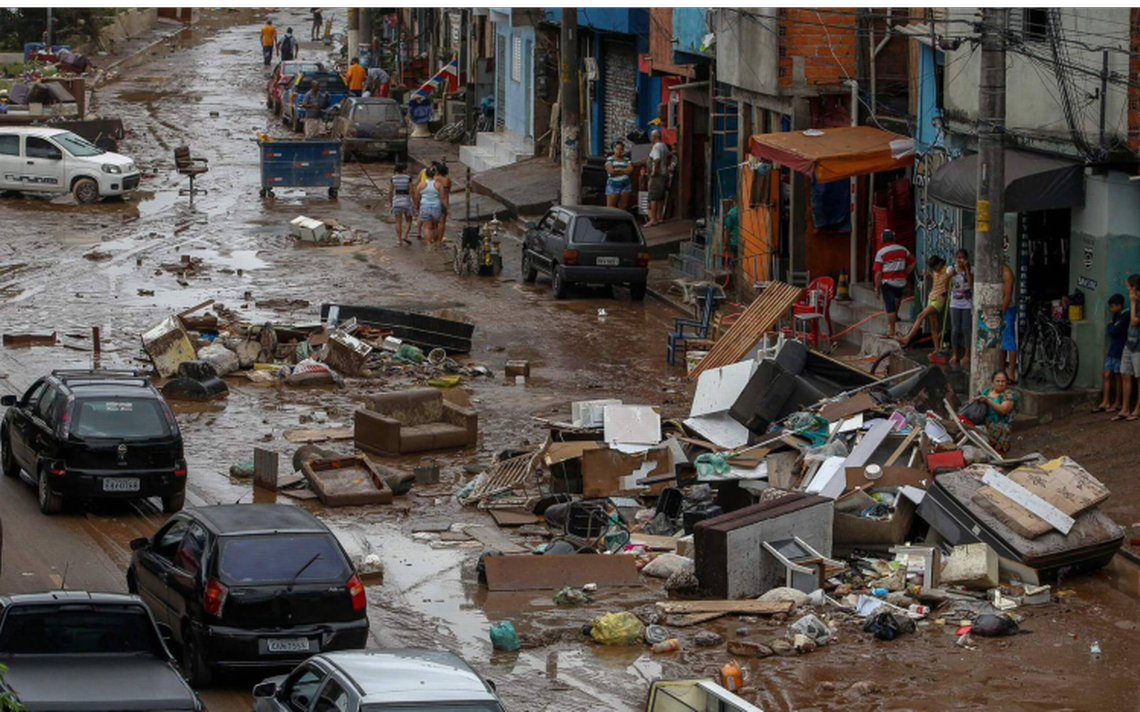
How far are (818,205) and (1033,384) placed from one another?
9165 millimetres

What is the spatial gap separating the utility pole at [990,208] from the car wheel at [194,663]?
33.8ft

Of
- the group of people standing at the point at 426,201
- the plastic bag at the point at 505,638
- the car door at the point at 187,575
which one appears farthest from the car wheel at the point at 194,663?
the group of people standing at the point at 426,201

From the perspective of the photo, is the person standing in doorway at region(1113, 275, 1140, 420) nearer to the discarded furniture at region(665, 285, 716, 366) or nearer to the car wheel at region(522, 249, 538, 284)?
the discarded furniture at region(665, 285, 716, 366)

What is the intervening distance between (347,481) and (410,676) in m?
9.28

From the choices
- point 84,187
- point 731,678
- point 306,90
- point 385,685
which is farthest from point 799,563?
point 306,90

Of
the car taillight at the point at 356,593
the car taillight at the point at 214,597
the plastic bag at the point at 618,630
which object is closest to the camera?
the car taillight at the point at 214,597

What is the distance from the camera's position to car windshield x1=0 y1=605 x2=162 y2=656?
11477 millimetres

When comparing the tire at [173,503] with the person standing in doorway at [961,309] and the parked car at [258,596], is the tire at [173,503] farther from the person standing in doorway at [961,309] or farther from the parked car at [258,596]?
the person standing in doorway at [961,309]

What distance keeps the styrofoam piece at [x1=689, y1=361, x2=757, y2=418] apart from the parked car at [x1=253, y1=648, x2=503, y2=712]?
32.9 ft

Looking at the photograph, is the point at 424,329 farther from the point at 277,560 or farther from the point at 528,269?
the point at 277,560

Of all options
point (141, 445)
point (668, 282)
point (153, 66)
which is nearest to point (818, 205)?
point (668, 282)

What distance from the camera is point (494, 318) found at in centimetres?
2988

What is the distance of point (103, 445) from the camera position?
17.6 metres

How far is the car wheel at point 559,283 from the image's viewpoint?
103ft
